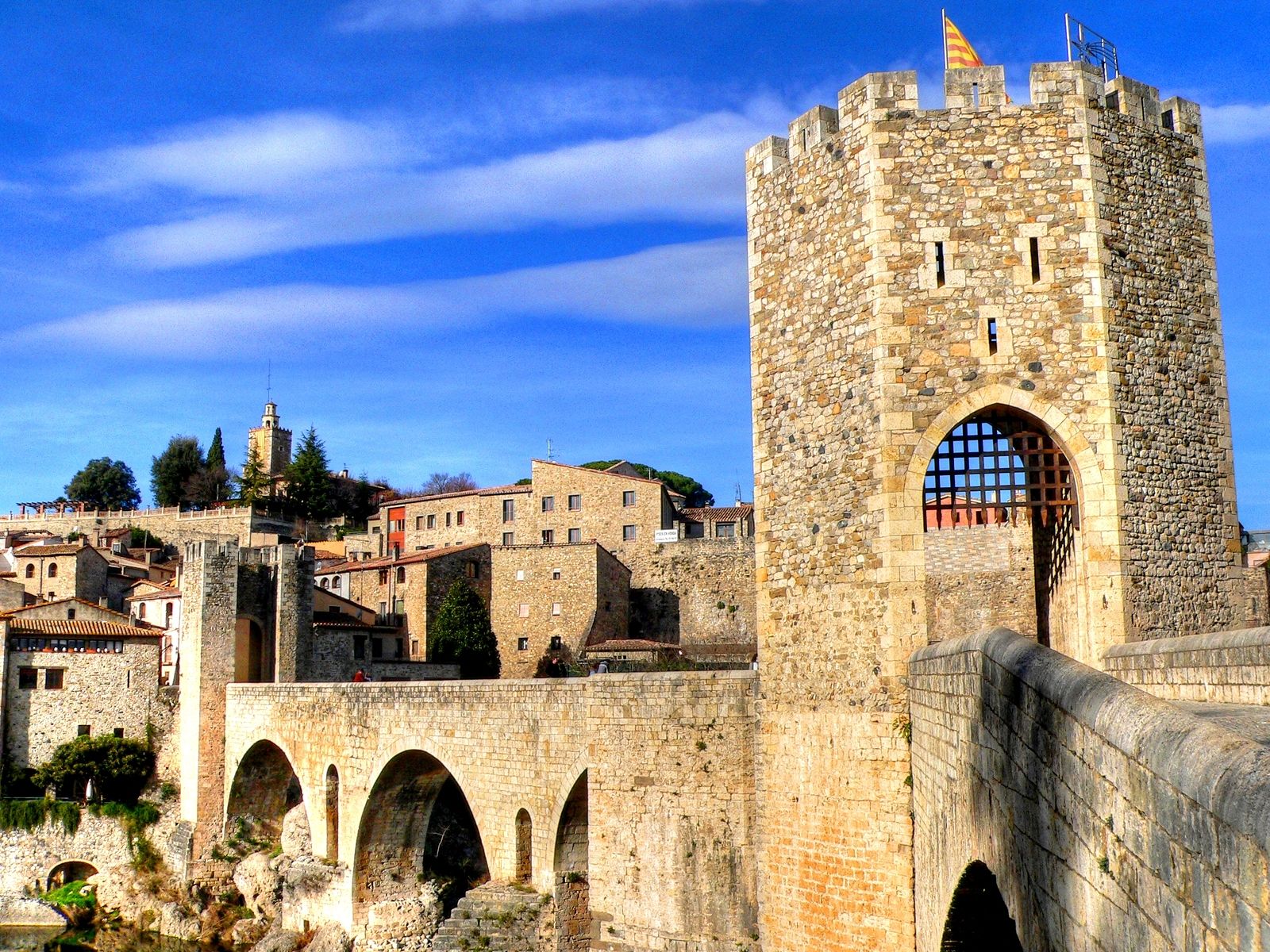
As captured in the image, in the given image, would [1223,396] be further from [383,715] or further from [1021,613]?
[383,715]

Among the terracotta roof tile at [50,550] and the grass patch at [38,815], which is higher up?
the terracotta roof tile at [50,550]

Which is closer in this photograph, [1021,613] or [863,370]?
[863,370]

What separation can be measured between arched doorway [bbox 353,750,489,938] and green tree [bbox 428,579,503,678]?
1973 cm

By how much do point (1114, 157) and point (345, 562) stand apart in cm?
4675

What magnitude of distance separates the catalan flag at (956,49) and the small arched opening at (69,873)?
107 ft

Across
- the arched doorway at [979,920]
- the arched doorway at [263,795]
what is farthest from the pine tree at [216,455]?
the arched doorway at [979,920]

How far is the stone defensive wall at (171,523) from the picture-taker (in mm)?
77000

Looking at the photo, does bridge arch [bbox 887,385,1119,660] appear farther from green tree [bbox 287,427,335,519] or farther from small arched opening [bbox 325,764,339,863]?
green tree [bbox 287,427,335,519]

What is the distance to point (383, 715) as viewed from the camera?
26484 millimetres

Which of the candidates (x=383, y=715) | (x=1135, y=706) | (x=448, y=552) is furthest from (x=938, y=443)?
(x=448, y=552)

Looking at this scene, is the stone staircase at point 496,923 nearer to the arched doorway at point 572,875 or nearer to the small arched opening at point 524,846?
the arched doorway at point 572,875

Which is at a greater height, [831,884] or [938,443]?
[938,443]

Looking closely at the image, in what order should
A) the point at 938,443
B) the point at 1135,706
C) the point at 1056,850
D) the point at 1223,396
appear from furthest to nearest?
the point at 1223,396 < the point at 938,443 < the point at 1056,850 < the point at 1135,706

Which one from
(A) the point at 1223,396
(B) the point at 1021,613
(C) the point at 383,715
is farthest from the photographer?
(C) the point at 383,715
